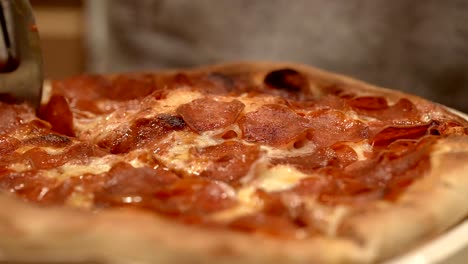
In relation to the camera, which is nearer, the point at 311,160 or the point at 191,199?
the point at 191,199

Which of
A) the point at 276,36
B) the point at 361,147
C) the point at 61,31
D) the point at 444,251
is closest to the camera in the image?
the point at 444,251

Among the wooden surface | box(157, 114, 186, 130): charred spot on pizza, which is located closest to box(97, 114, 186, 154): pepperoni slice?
box(157, 114, 186, 130): charred spot on pizza

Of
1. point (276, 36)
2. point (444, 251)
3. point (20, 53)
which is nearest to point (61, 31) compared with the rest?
point (276, 36)

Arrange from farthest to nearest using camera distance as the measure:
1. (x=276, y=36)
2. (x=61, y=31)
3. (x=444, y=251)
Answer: (x=61, y=31) < (x=276, y=36) < (x=444, y=251)

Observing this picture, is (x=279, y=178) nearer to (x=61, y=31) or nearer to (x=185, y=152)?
(x=185, y=152)

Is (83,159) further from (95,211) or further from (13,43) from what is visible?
(13,43)

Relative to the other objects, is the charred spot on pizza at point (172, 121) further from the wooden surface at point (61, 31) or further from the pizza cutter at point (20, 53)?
the wooden surface at point (61, 31)
